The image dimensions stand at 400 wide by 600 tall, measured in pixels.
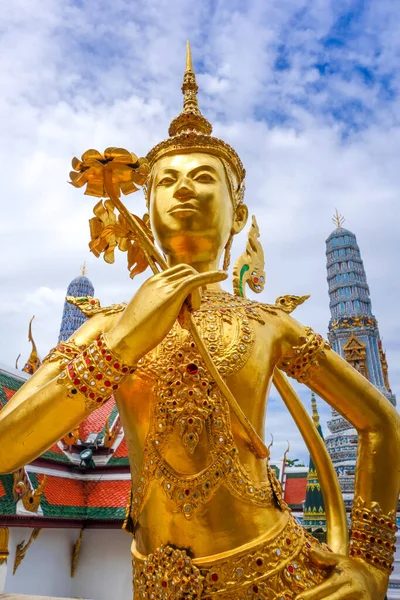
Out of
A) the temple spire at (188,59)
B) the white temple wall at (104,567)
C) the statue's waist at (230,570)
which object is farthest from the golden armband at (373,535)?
the white temple wall at (104,567)

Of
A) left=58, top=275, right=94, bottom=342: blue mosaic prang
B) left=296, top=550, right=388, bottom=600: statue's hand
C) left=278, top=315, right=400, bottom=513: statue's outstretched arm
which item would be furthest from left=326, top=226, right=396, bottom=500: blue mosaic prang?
left=58, top=275, right=94, bottom=342: blue mosaic prang

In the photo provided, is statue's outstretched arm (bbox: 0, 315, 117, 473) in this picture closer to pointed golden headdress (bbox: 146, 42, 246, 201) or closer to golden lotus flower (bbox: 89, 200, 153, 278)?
golden lotus flower (bbox: 89, 200, 153, 278)

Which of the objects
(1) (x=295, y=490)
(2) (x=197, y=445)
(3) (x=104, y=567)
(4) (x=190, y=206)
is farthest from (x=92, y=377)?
(1) (x=295, y=490)

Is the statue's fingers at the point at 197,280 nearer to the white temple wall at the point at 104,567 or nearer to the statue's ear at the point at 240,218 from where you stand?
the statue's ear at the point at 240,218

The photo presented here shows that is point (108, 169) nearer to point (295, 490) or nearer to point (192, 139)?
point (192, 139)

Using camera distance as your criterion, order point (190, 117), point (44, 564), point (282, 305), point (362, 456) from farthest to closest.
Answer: point (44, 564), point (190, 117), point (282, 305), point (362, 456)

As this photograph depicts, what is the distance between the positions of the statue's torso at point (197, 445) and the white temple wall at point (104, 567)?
27.3ft

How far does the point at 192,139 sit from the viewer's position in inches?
A: 99.9

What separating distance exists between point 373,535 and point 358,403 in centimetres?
60

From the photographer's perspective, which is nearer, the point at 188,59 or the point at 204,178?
the point at 204,178

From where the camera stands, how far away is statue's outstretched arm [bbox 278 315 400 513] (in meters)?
2.19

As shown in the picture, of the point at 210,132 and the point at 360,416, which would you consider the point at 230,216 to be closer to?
the point at 210,132

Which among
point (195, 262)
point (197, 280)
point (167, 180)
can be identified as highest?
point (167, 180)

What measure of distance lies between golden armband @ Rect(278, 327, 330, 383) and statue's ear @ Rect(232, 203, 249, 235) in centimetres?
→ 87
